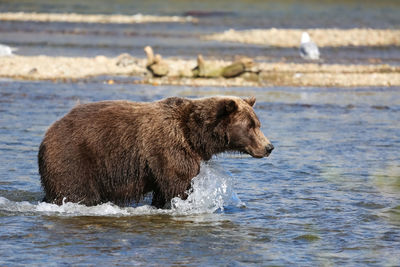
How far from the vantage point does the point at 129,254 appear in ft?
23.7

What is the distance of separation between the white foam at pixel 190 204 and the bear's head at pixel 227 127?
37 cm

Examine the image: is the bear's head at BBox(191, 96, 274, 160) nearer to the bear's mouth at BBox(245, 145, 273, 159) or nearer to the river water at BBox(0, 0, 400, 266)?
the bear's mouth at BBox(245, 145, 273, 159)

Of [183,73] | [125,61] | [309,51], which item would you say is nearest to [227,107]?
[183,73]

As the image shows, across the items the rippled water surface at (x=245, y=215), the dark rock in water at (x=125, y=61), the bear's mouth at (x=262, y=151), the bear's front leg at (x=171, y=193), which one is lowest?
the rippled water surface at (x=245, y=215)

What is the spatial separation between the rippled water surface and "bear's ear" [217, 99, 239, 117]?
31.9 inches

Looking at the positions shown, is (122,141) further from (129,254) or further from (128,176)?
(129,254)

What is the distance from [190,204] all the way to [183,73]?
15.2 m

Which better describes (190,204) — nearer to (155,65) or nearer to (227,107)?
(227,107)

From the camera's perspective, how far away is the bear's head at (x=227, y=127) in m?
8.59

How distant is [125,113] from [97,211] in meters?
1.10

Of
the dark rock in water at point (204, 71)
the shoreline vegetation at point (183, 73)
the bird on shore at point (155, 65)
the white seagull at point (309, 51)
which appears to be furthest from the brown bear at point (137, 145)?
the white seagull at point (309, 51)

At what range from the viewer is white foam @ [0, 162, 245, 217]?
27.8 feet

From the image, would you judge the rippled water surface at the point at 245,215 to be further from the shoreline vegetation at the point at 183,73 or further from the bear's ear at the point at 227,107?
the shoreline vegetation at the point at 183,73

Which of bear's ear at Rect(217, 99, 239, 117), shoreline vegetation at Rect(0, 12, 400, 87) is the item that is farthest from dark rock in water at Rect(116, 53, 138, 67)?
bear's ear at Rect(217, 99, 239, 117)
